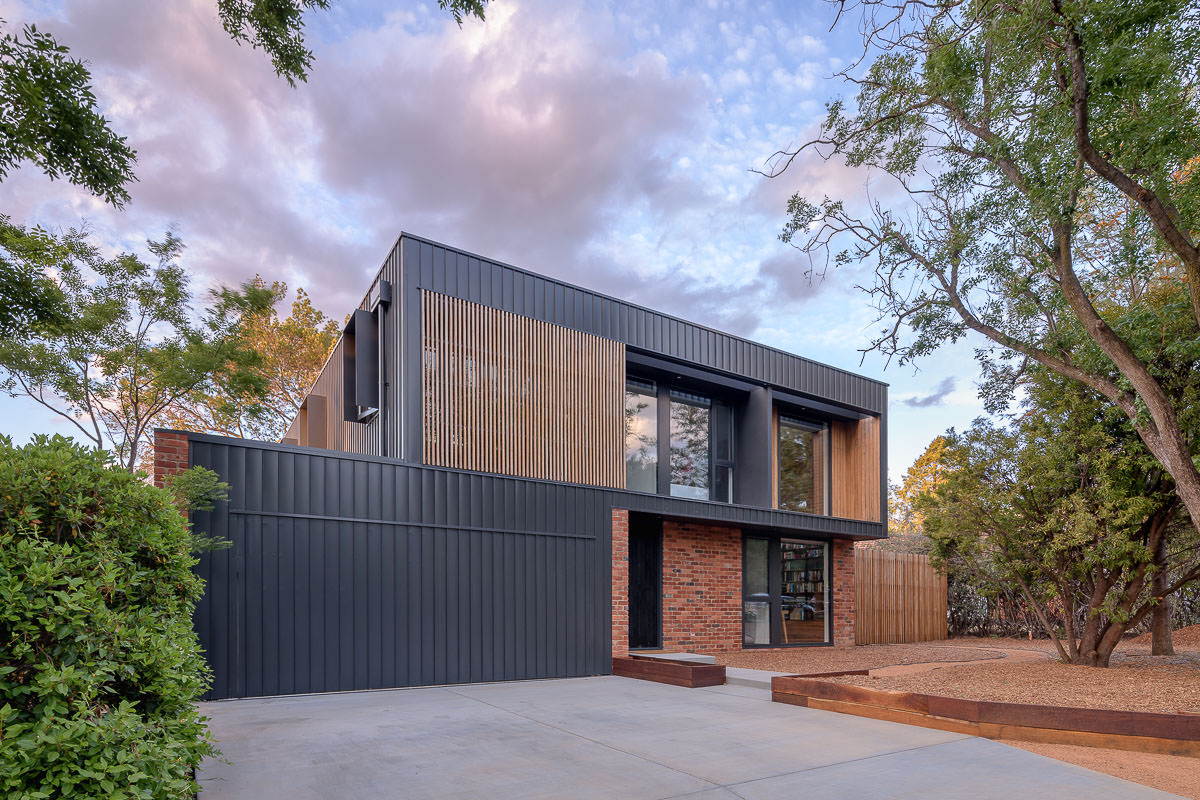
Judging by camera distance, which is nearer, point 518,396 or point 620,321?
point 518,396

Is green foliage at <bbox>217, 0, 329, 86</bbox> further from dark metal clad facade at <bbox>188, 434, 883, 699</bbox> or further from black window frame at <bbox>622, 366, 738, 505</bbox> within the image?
black window frame at <bbox>622, 366, 738, 505</bbox>

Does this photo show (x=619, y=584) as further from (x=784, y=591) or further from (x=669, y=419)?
(x=784, y=591)

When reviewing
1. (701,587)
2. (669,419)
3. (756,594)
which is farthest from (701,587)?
(669,419)

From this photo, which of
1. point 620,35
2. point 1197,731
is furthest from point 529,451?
point 1197,731

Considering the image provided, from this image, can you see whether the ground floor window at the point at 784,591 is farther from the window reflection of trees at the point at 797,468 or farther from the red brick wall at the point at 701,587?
the window reflection of trees at the point at 797,468

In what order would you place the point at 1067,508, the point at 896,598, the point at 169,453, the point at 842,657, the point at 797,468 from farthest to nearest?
the point at 896,598 → the point at 797,468 → the point at 842,657 → the point at 1067,508 → the point at 169,453

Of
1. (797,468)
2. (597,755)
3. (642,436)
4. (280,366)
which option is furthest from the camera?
(280,366)

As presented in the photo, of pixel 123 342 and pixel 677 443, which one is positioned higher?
pixel 123 342

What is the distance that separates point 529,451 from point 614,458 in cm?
167

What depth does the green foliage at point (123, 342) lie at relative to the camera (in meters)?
15.9

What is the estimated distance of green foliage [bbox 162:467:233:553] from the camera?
6.59 m

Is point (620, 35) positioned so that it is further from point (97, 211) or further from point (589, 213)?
point (97, 211)

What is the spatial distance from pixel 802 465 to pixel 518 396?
8190mm

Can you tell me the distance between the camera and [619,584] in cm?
1057
